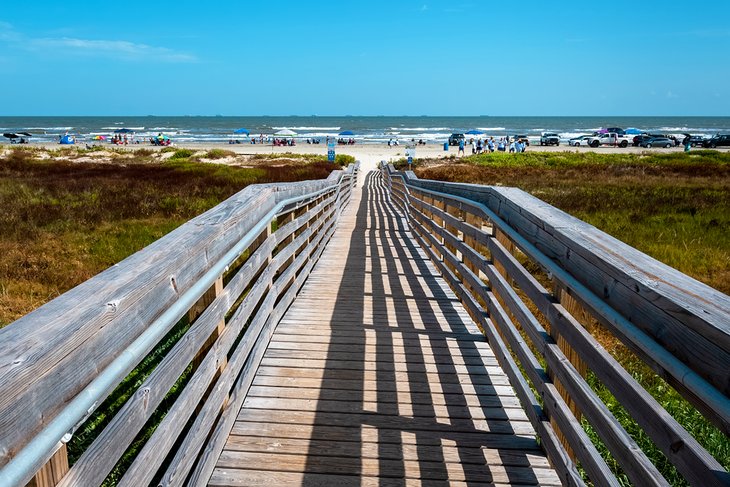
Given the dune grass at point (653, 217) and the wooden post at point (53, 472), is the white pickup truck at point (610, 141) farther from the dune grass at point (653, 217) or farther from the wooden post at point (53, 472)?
the wooden post at point (53, 472)

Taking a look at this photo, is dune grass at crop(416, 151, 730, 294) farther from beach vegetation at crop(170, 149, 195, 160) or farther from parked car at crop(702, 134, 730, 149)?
parked car at crop(702, 134, 730, 149)

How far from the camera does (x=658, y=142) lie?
58.8m

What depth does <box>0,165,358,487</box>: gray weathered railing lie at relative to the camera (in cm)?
112

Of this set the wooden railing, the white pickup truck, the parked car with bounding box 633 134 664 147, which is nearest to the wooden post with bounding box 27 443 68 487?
the wooden railing

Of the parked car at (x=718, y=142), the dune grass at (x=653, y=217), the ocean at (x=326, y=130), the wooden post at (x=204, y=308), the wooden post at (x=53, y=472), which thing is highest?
the ocean at (x=326, y=130)

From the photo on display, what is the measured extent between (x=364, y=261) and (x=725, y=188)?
679 inches

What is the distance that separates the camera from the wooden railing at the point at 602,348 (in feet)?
4.64

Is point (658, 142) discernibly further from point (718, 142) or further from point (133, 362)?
point (133, 362)

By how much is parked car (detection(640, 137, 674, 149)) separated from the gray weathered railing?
63953mm

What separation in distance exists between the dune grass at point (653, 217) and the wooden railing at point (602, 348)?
0.99 metres

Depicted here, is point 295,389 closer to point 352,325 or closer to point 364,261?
point 352,325

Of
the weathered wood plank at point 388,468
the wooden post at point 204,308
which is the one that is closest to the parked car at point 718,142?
the weathered wood plank at point 388,468

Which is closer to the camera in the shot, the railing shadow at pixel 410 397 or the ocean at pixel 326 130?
the railing shadow at pixel 410 397

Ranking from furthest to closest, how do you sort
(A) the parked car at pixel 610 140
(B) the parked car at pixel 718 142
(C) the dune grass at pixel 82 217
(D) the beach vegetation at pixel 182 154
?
1. (A) the parked car at pixel 610 140
2. (B) the parked car at pixel 718 142
3. (D) the beach vegetation at pixel 182 154
4. (C) the dune grass at pixel 82 217
